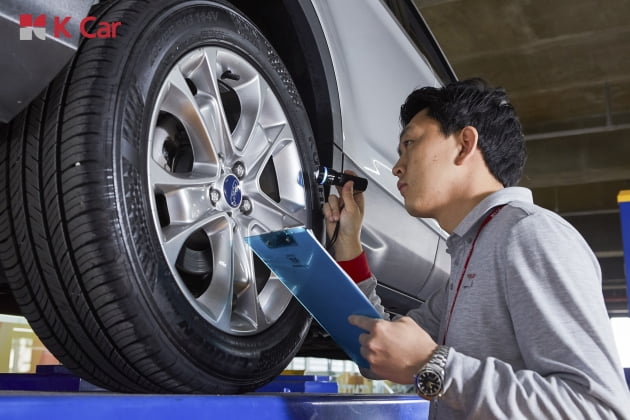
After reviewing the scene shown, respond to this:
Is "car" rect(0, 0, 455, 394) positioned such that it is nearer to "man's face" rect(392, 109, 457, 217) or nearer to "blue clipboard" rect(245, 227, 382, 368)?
"blue clipboard" rect(245, 227, 382, 368)

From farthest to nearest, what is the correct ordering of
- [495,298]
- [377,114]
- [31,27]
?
[377,114], [495,298], [31,27]

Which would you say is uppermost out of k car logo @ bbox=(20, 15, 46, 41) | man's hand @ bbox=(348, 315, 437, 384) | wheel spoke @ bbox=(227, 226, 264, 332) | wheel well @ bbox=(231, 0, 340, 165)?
wheel well @ bbox=(231, 0, 340, 165)

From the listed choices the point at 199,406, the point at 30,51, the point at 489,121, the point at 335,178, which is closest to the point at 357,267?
the point at 335,178

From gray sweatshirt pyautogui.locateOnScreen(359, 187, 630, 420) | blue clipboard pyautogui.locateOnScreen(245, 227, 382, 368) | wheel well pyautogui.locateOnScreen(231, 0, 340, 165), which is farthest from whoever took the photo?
wheel well pyautogui.locateOnScreen(231, 0, 340, 165)

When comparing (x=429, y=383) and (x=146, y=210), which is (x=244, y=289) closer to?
(x=146, y=210)

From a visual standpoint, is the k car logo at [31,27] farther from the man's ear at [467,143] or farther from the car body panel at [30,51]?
the man's ear at [467,143]

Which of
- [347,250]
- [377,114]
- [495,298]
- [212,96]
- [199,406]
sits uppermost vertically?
[377,114]

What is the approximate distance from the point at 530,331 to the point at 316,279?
1.09 ft

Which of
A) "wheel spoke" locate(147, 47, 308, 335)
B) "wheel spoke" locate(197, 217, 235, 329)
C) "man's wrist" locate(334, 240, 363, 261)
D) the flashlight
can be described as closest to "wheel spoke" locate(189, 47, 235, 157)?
"wheel spoke" locate(147, 47, 308, 335)

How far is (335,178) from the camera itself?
58.4 inches

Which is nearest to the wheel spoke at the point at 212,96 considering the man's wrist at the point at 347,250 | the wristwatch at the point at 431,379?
the man's wrist at the point at 347,250

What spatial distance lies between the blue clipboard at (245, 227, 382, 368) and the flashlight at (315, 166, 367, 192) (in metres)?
0.31

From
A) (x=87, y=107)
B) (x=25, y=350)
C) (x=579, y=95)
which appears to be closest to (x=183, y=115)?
(x=87, y=107)

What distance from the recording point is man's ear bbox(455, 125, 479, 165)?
1.23m
